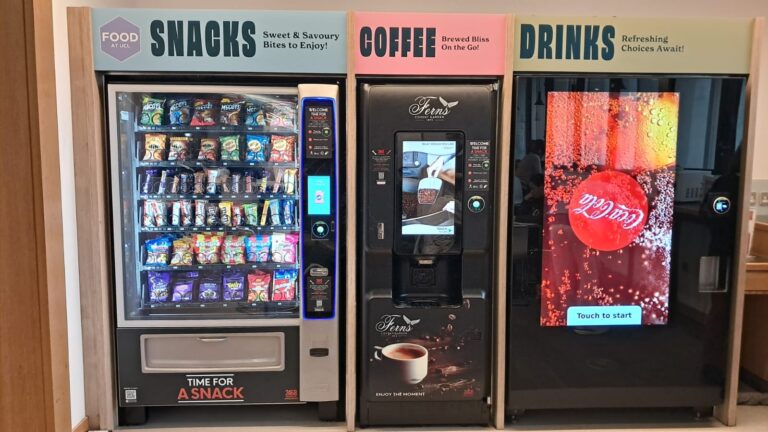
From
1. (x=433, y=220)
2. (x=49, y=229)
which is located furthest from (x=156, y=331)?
(x=49, y=229)

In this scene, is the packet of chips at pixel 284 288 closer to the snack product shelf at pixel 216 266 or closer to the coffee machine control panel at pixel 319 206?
the snack product shelf at pixel 216 266

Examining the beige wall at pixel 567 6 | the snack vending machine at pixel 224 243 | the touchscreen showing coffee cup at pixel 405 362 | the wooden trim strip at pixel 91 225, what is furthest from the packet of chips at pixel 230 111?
the touchscreen showing coffee cup at pixel 405 362

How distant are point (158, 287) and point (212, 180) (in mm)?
644

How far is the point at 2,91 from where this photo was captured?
3.80ft

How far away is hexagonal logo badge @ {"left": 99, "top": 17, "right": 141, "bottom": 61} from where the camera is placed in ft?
8.33

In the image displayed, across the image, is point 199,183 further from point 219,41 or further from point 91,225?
point 219,41

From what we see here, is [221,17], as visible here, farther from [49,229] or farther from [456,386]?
[456,386]

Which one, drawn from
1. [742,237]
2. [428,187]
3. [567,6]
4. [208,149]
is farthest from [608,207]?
[208,149]

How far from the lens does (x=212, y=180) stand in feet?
9.27

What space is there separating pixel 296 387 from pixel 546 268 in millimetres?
1413

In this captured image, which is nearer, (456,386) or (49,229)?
(49,229)

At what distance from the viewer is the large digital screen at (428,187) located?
268 centimetres

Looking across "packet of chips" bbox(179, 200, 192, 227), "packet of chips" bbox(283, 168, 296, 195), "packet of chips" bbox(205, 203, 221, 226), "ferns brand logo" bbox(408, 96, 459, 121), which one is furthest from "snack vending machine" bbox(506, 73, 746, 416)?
"packet of chips" bbox(179, 200, 192, 227)

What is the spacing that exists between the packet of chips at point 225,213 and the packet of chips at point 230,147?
0.25 metres
